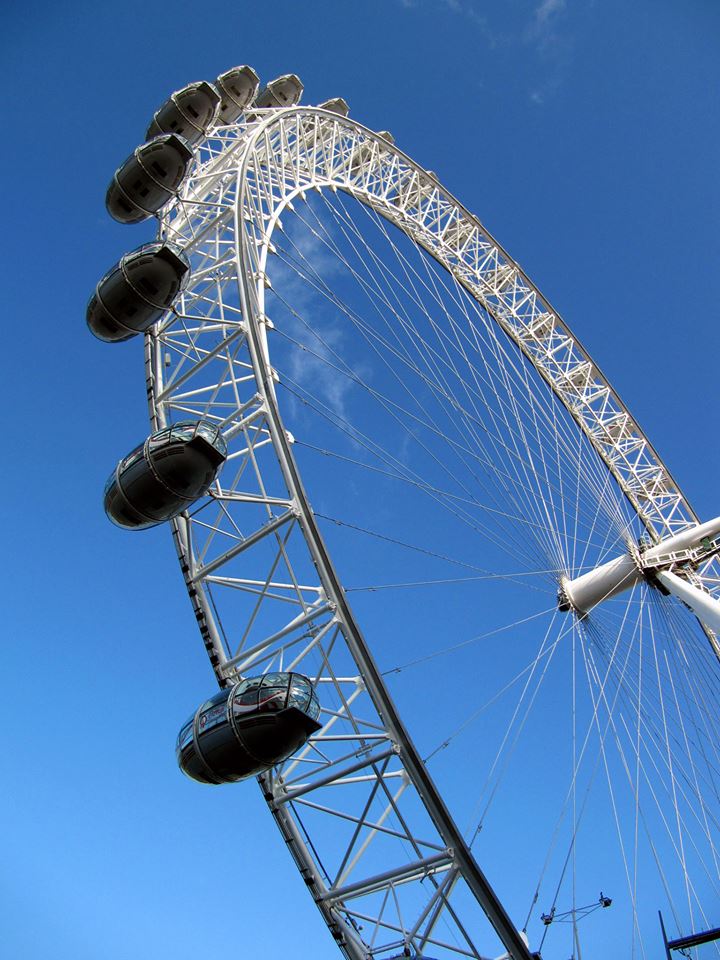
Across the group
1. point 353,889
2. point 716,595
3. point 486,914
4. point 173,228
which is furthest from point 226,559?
point 716,595

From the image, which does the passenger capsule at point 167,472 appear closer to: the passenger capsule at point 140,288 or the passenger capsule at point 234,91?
the passenger capsule at point 140,288

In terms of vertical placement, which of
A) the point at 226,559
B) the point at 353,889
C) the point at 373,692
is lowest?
the point at 353,889

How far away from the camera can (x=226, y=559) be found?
1268 centimetres

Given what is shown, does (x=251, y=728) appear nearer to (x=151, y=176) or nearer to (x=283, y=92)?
(x=151, y=176)

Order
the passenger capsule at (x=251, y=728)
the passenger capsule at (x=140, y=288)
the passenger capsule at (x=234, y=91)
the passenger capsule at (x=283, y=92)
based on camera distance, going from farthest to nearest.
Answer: the passenger capsule at (x=283, y=92) < the passenger capsule at (x=234, y=91) < the passenger capsule at (x=140, y=288) < the passenger capsule at (x=251, y=728)

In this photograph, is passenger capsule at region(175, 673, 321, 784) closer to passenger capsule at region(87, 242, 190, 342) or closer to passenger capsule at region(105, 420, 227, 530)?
passenger capsule at region(105, 420, 227, 530)

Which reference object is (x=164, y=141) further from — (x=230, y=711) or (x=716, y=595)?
(x=716, y=595)

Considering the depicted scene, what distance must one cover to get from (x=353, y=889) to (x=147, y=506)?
648cm

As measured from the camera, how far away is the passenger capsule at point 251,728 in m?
10.4

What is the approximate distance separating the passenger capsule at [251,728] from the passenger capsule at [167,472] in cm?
331

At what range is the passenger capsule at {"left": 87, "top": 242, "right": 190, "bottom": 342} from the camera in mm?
14703

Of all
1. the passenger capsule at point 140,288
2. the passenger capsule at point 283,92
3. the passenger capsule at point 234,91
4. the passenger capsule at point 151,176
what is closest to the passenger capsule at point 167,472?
the passenger capsule at point 140,288

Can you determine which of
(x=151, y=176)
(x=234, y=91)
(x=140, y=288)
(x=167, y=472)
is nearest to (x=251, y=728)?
(x=167, y=472)

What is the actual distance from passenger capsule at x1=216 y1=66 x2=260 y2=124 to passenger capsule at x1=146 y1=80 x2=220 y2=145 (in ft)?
8.03
